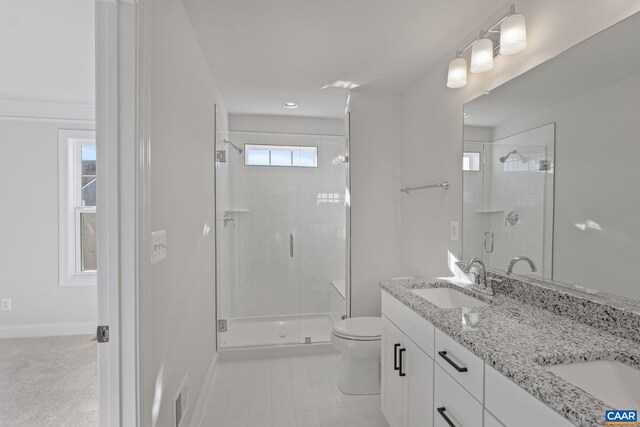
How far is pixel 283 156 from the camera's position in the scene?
332cm

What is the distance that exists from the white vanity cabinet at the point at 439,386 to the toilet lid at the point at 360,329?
→ 0.35 meters

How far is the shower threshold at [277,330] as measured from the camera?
10.0ft

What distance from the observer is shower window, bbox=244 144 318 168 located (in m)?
3.30

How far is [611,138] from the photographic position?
1167 millimetres

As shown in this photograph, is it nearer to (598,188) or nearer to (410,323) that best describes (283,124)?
(410,323)

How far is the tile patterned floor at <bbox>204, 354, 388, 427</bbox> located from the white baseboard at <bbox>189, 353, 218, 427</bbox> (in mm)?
36

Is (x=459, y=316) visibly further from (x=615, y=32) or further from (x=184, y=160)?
(x=184, y=160)

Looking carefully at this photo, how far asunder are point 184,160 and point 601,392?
198 centimetres

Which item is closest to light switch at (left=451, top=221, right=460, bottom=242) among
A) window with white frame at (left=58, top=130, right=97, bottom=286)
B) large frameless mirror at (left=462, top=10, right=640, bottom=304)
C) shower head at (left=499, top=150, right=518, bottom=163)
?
large frameless mirror at (left=462, top=10, right=640, bottom=304)

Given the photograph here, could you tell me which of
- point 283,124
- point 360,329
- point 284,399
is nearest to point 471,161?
point 360,329

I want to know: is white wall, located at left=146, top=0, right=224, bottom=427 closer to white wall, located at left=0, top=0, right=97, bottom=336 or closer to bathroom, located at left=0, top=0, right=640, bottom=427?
Result: bathroom, located at left=0, top=0, right=640, bottom=427

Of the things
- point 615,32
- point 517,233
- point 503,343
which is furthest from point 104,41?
point 517,233

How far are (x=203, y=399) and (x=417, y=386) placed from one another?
1514mm

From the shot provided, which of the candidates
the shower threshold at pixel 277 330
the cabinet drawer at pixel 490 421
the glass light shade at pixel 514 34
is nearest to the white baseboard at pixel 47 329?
the shower threshold at pixel 277 330
